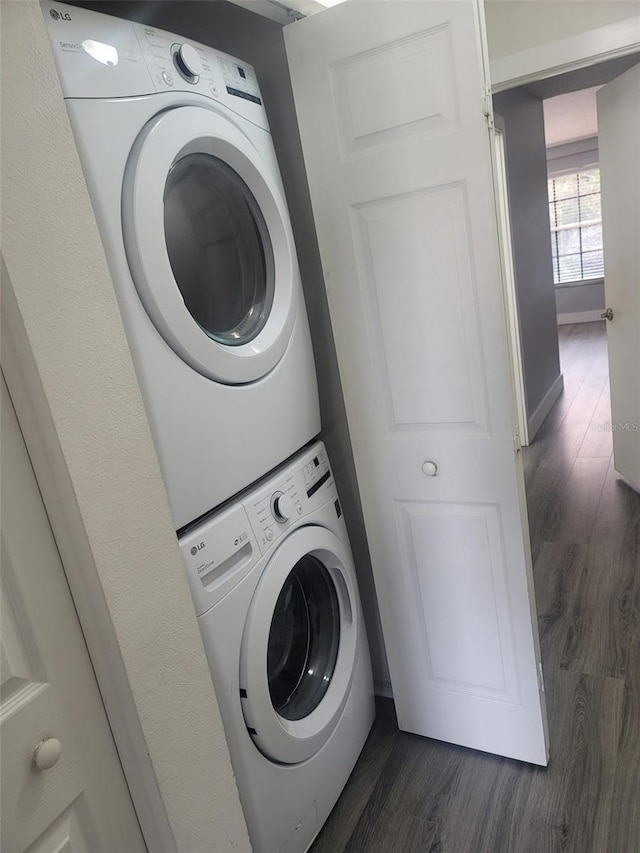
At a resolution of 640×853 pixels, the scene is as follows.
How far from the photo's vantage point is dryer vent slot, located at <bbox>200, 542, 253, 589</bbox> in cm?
121

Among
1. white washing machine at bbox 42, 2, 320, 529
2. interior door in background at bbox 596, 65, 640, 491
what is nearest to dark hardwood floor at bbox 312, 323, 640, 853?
interior door in background at bbox 596, 65, 640, 491

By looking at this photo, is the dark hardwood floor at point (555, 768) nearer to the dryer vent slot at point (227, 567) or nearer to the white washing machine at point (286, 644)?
the white washing machine at point (286, 644)

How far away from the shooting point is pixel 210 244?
51.0 inches

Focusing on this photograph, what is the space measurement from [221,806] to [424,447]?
0.89 metres

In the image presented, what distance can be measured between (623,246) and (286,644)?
2.39 m

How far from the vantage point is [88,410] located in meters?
0.87

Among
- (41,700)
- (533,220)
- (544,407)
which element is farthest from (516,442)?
(533,220)

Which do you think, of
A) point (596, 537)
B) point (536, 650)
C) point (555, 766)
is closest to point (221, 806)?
point (536, 650)

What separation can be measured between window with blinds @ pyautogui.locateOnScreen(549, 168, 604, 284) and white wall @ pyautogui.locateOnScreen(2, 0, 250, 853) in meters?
7.96

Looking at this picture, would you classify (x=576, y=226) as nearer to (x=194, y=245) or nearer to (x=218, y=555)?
(x=194, y=245)

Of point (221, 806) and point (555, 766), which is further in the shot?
point (555, 766)

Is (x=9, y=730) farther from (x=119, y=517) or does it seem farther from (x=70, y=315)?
(x=70, y=315)

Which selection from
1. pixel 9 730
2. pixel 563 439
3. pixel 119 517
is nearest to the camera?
pixel 9 730

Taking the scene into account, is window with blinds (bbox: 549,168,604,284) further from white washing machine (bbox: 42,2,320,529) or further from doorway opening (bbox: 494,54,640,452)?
white washing machine (bbox: 42,2,320,529)
